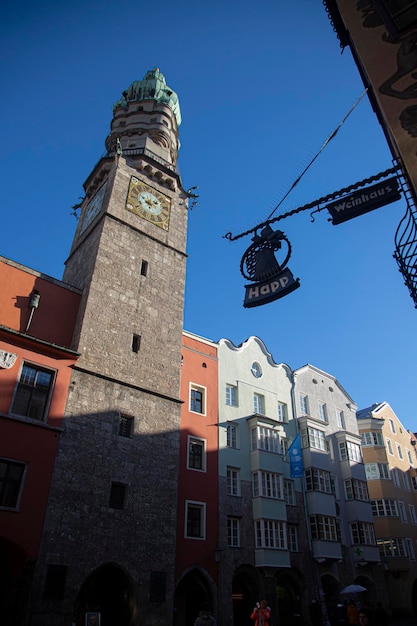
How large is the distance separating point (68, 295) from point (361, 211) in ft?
49.8

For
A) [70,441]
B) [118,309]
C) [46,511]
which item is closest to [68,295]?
[118,309]

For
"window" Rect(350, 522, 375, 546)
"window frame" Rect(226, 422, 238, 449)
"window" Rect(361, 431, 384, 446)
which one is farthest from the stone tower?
"window" Rect(361, 431, 384, 446)

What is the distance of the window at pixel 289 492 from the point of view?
26484mm

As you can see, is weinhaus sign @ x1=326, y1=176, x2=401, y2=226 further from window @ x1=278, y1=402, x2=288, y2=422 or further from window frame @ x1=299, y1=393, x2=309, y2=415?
window frame @ x1=299, y1=393, x2=309, y2=415

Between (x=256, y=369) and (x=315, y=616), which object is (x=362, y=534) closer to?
(x=315, y=616)

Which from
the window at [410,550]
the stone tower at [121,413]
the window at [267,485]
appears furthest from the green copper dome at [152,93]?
the window at [410,550]

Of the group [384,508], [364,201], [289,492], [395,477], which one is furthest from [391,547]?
[364,201]

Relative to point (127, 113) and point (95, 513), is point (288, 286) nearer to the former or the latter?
point (95, 513)

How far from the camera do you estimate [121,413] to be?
19781 mm

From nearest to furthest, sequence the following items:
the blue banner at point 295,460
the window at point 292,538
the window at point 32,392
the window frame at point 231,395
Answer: the window at point 32,392 → the blue banner at point 295,460 → the window at point 292,538 → the window frame at point 231,395

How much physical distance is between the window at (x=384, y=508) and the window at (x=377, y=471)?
1.64m

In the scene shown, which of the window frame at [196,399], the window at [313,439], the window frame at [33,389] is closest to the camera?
the window frame at [33,389]

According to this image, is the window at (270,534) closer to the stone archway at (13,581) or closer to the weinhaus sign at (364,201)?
the stone archway at (13,581)

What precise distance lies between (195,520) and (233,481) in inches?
136
